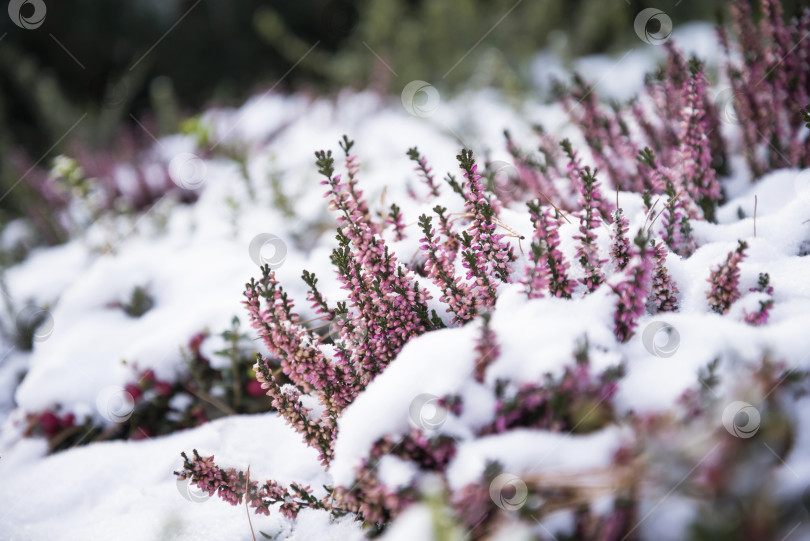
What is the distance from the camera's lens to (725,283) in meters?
1.26

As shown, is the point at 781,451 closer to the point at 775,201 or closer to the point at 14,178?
the point at 775,201

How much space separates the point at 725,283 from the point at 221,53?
6816 millimetres

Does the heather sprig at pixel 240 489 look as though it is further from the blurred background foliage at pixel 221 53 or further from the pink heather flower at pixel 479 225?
the blurred background foliage at pixel 221 53

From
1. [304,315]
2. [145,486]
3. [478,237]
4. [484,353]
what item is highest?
[478,237]

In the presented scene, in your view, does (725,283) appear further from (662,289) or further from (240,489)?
(240,489)

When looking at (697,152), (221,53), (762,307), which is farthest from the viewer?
(221,53)

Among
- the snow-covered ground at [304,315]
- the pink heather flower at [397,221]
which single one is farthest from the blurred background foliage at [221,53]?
the pink heather flower at [397,221]

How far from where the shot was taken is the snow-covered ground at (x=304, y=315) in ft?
3.45

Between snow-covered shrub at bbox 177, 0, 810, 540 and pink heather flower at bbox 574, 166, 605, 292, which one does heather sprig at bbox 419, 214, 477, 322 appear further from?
pink heather flower at bbox 574, 166, 605, 292

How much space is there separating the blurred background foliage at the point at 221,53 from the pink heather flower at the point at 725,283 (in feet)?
10.4

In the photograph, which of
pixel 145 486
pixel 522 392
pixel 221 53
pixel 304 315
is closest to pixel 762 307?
pixel 522 392

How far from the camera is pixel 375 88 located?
191 inches

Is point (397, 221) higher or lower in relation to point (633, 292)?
higher

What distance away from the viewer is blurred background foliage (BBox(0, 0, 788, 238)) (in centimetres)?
479
